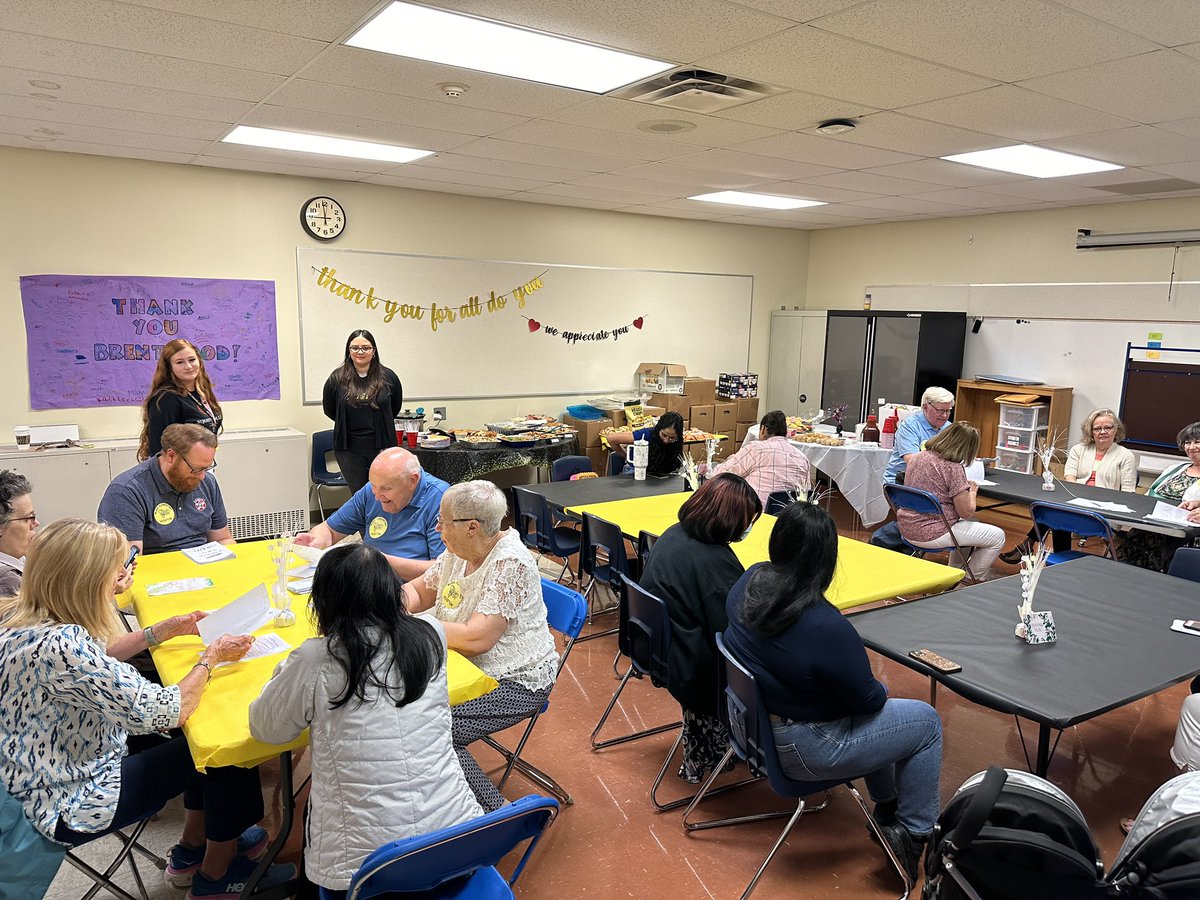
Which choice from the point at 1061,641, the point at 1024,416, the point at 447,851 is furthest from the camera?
the point at 1024,416

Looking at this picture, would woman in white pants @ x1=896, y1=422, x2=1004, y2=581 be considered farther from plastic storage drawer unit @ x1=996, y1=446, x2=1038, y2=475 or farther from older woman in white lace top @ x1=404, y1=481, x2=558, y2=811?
older woman in white lace top @ x1=404, y1=481, x2=558, y2=811

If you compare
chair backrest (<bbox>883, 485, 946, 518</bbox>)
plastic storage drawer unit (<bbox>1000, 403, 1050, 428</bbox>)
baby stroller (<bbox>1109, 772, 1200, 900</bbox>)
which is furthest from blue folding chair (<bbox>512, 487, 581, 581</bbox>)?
→ plastic storage drawer unit (<bbox>1000, 403, 1050, 428</bbox>)

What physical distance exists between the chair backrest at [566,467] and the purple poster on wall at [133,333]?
248 cm

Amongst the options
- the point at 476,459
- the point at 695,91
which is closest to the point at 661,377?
the point at 476,459

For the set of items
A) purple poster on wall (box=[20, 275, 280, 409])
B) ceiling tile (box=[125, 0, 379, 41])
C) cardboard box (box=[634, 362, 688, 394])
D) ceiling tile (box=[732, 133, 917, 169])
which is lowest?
cardboard box (box=[634, 362, 688, 394])

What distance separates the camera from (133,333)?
5.75 meters

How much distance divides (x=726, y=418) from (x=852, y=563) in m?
4.93

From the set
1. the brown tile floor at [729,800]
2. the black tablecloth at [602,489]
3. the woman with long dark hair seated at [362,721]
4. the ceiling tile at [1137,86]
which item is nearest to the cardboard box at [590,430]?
the black tablecloth at [602,489]

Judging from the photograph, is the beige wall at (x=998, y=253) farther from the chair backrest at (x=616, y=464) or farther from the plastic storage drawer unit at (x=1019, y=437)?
the chair backrest at (x=616, y=464)

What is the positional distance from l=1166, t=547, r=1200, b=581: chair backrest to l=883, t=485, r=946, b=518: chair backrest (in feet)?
4.16

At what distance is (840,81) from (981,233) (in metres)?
5.11

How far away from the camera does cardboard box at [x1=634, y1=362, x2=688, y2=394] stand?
8156 mm

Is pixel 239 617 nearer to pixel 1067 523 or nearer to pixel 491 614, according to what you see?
pixel 491 614

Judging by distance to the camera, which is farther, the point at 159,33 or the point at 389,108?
the point at 389,108
